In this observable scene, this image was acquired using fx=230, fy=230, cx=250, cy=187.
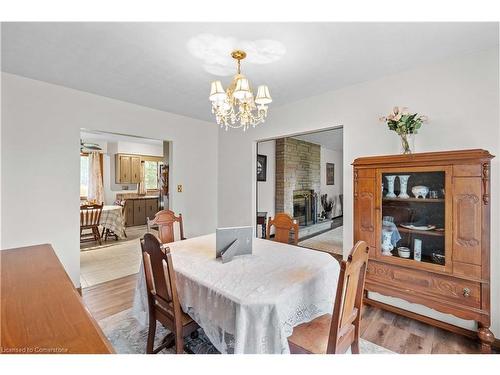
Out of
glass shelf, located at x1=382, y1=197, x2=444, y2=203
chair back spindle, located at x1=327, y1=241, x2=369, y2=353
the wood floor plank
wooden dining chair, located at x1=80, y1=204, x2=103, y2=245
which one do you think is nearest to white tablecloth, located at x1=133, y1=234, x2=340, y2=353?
chair back spindle, located at x1=327, y1=241, x2=369, y2=353

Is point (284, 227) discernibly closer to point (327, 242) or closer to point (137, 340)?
point (137, 340)

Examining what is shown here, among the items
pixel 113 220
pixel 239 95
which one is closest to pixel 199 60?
pixel 239 95

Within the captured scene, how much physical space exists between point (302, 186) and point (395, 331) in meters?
4.13

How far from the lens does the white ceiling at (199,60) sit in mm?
1594

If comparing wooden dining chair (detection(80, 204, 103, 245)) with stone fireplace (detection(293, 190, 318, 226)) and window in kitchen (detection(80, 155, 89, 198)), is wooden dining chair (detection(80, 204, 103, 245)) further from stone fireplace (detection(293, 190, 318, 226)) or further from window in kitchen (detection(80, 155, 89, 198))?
stone fireplace (detection(293, 190, 318, 226))

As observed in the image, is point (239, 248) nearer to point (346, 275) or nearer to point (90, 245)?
point (346, 275)

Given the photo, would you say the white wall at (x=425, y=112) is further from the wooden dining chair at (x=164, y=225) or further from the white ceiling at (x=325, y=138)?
the white ceiling at (x=325, y=138)

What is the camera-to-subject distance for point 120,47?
1.83 m

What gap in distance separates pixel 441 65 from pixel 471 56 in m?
0.19

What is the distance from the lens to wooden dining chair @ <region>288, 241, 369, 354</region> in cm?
107

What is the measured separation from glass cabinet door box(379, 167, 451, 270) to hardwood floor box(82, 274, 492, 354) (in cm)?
59
